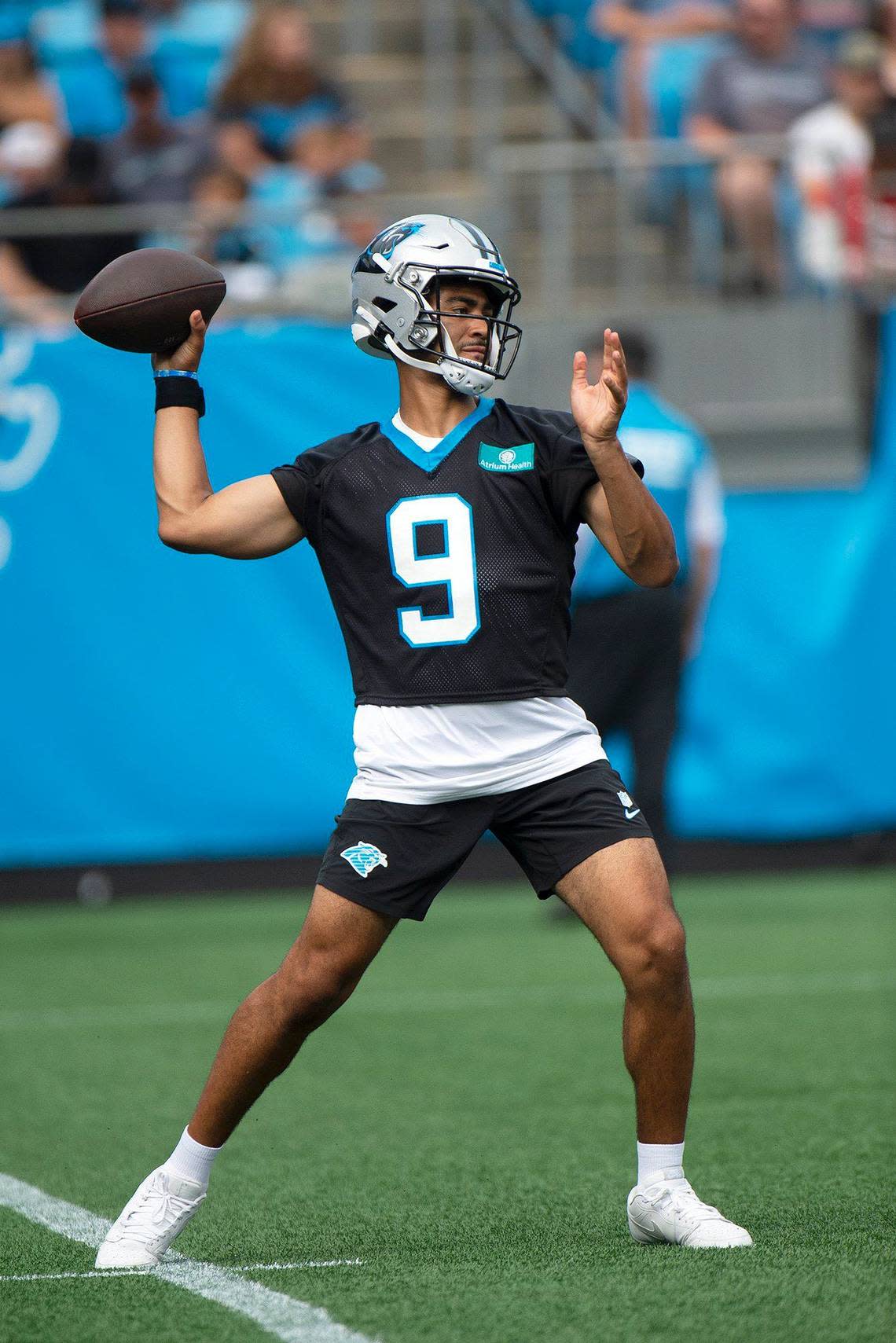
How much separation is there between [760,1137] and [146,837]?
17.4 feet

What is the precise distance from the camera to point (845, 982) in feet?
23.5

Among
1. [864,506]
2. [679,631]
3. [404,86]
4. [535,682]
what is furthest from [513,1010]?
[404,86]

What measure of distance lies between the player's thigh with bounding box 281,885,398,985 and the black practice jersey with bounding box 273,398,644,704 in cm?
40

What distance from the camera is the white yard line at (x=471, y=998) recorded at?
6.83 metres

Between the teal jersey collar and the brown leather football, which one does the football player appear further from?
the brown leather football

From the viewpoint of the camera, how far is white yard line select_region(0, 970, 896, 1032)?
6828mm

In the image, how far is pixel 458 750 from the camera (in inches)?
149

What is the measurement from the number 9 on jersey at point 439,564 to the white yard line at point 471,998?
10.5 ft

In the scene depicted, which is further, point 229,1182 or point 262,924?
point 262,924

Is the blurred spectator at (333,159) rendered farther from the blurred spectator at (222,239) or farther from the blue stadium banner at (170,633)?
the blue stadium banner at (170,633)

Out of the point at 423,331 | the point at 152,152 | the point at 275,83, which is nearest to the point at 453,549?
the point at 423,331

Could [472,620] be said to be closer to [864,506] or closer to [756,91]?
[864,506]

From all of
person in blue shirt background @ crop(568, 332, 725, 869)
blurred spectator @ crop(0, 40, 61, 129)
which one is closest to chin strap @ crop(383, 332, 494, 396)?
person in blue shirt background @ crop(568, 332, 725, 869)

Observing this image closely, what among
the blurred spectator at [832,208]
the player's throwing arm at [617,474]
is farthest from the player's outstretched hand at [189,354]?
the blurred spectator at [832,208]
